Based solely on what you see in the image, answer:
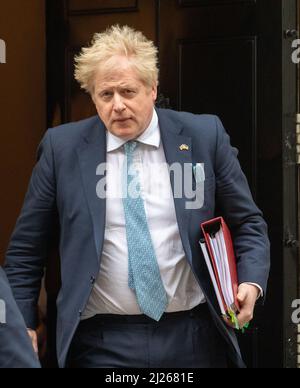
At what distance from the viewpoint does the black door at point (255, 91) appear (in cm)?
428

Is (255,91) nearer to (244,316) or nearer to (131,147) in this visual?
(131,147)

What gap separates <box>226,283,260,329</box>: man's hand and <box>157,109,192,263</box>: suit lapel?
210 mm

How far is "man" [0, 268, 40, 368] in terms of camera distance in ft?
6.27

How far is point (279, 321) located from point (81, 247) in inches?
61.8

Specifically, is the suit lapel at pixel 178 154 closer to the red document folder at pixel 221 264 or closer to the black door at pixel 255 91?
the red document folder at pixel 221 264

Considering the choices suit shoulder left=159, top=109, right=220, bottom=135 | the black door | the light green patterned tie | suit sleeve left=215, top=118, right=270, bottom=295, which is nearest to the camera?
the light green patterned tie

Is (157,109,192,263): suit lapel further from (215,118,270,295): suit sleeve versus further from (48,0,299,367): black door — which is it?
(48,0,299,367): black door

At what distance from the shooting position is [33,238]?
3.15 meters

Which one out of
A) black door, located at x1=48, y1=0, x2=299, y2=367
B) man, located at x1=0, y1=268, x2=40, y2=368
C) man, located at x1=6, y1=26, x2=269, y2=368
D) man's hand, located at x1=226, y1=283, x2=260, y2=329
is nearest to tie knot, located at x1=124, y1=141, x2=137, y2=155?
man, located at x1=6, y1=26, x2=269, y2=368

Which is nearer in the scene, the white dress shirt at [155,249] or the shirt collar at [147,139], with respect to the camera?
the white dress shirt at [155,249]

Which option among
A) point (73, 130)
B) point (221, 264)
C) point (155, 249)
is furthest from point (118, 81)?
point (221, 264)

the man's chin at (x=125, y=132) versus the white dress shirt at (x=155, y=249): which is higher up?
the man's chin at (x=125, y=132)

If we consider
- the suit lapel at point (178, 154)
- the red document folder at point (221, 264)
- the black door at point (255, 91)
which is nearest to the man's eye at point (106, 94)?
the suit lapel at point (178, 154)

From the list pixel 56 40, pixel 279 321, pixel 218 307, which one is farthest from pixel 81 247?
pixel 56 40
